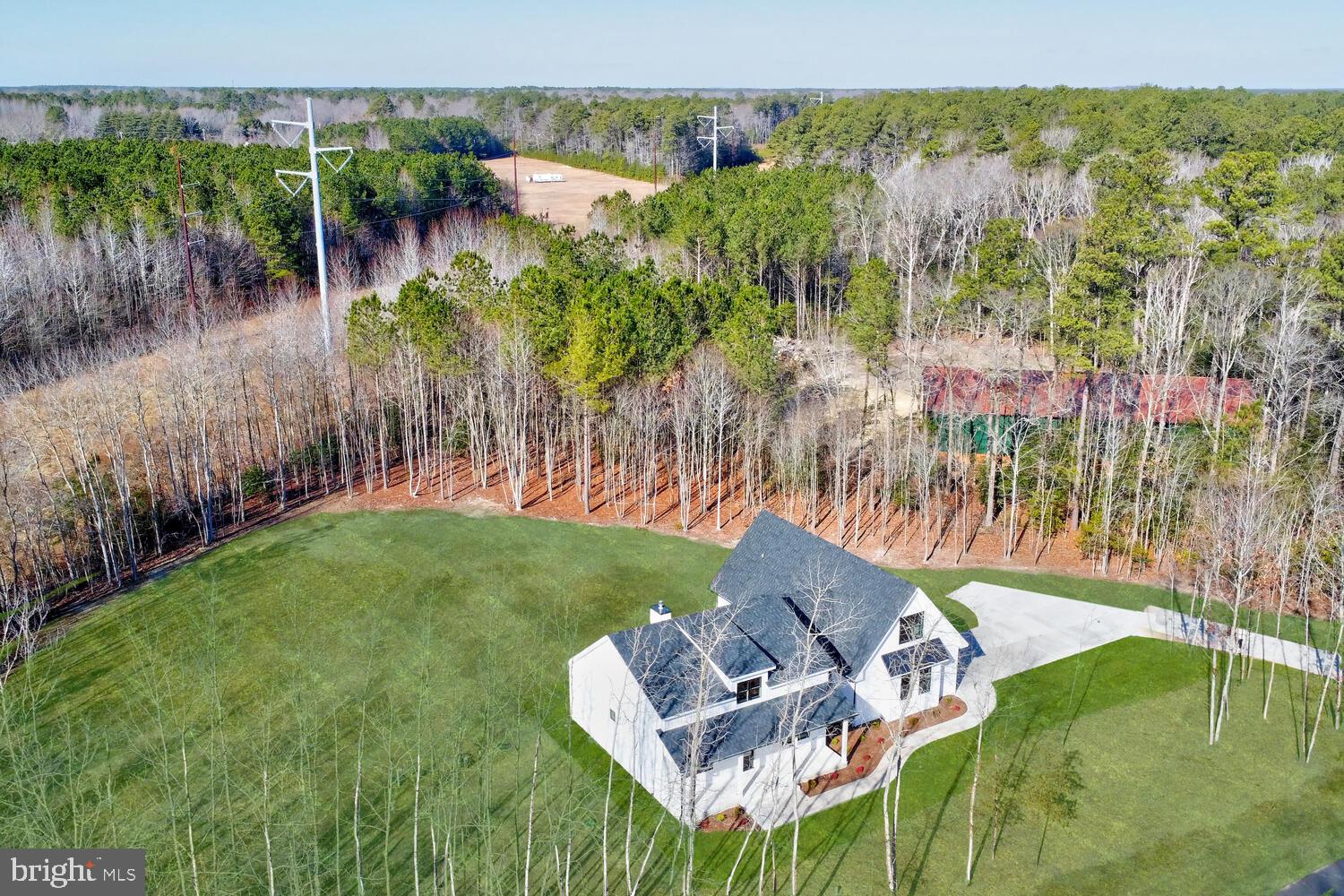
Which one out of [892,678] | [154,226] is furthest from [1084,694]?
[154,226]

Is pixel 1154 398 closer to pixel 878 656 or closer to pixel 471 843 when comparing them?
pixel 878 656

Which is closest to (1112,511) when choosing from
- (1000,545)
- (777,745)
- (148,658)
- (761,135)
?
(1000,545)

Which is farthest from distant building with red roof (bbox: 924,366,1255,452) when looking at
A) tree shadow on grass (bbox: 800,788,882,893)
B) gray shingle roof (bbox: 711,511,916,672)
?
tree shadow on grass (bbox: 800,788,882,893)

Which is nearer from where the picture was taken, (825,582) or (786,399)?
(825,582)

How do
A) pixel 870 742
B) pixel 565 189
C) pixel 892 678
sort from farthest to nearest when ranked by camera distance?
pixel 565 189
pixel 892 678
pixel 870 742

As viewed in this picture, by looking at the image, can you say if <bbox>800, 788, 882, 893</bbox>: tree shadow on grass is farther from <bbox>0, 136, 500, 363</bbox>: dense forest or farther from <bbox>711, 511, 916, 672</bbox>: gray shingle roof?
<bbox>0, 136, 500, 363</bbox>: dense forest

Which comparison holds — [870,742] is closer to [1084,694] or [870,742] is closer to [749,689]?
[749,689]

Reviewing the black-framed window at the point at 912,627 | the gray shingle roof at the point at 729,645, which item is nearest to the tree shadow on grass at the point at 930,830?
the black-framed window at the point at 912,627
